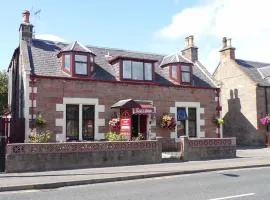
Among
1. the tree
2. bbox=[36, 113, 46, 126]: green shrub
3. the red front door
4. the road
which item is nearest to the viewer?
the road

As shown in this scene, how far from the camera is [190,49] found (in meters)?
30.0

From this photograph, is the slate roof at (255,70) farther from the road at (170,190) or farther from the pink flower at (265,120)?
the road at (170,190)

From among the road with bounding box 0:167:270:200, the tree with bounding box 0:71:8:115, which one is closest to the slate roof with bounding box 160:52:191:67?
the road with bounding box 0:167:270:200

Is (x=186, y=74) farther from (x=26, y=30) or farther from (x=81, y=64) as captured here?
(x=26, y=30)

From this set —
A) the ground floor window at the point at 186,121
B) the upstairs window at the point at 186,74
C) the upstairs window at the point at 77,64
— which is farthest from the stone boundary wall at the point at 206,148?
the upstairs window at the point at 77,64

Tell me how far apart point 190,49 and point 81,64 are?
10358mm

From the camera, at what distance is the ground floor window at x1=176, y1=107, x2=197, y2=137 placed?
26003 millimetres

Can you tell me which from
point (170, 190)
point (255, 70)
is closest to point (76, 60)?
point (170, 190)

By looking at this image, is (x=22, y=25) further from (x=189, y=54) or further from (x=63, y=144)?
(x=189, y=54)

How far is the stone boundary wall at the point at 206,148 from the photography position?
65.6 ft

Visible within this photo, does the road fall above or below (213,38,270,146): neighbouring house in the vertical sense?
below

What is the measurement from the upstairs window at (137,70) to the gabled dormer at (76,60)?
8.00 ft

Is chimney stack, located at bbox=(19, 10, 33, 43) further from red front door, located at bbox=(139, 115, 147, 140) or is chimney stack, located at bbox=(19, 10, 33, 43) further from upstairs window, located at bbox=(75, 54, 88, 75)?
red front door, located at bbox=(139, 115, 147, 140)

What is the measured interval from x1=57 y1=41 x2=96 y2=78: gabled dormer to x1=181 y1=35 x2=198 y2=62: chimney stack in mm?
9729
